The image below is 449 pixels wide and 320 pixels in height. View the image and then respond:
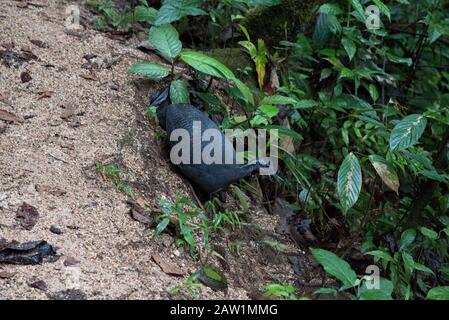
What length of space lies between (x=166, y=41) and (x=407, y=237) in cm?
157

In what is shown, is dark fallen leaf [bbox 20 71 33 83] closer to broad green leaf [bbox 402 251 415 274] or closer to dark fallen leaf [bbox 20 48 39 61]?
dark fallen leaf [bbox 20 48 39 61]

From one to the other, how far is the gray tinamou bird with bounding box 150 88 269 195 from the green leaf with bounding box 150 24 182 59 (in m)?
0.27

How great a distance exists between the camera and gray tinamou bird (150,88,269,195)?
280 centimetres

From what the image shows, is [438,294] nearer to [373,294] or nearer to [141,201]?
[373,294]

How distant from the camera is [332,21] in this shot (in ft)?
11.7

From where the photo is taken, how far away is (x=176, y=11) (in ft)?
10.8

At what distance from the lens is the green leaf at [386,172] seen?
274 centimetres

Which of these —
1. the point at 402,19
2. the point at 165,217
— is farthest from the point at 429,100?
the point at 165,217

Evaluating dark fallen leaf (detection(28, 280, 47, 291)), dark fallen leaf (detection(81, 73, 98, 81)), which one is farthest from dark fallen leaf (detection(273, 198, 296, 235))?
dark fallen leaf (detection(28, 280, 47, 291))

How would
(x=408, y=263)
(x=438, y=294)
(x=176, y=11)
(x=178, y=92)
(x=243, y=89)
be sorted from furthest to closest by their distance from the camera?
(x=176, y=11) < (x=178, y=92) < (x=243, y=89) < (x=408, y=263) < (x=438, y=294)

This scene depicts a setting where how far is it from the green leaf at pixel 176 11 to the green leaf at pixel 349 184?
4.00 feet

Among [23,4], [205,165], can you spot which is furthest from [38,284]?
[23,4]
